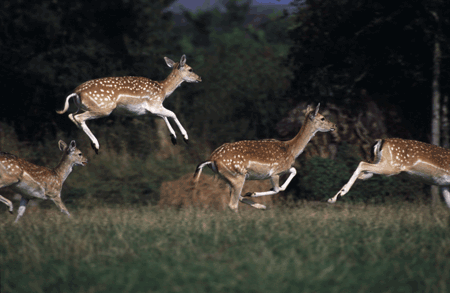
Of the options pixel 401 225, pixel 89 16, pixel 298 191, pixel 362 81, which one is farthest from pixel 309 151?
pixel 89 16

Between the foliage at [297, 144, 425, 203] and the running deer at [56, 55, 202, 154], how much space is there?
4.03 metres

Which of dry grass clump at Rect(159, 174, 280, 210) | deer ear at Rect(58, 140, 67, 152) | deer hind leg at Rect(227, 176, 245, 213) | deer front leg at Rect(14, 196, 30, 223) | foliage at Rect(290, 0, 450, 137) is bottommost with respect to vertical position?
dry grass clump at Rect(159, 174, 280, 210)

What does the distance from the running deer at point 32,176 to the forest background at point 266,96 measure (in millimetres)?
2231

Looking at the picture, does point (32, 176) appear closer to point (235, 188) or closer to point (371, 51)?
point (235, 188)

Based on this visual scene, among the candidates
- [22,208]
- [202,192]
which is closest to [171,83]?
[22,208]

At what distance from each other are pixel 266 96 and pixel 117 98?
8663mm

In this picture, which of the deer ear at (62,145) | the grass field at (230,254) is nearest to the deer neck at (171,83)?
the grass field at (230,254)

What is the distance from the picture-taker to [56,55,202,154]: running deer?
7.71m

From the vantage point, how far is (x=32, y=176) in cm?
845

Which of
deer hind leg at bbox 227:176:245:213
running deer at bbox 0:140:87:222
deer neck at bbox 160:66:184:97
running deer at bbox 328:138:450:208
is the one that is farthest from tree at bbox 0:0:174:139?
running deer at bbox 328:138:450:208

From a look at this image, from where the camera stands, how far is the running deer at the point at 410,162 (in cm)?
848

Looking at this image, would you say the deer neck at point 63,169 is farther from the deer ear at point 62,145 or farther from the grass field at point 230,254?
the grass field at point 230,254

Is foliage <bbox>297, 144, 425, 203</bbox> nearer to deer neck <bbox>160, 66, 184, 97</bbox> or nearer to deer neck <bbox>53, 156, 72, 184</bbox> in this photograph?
deer neck <bbox>160, 66, 184, 97</bbox>

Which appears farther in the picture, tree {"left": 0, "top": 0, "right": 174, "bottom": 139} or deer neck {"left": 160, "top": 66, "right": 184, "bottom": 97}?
tree {"left": 0, "top": 0, "right": 174, "bottom": 139}
